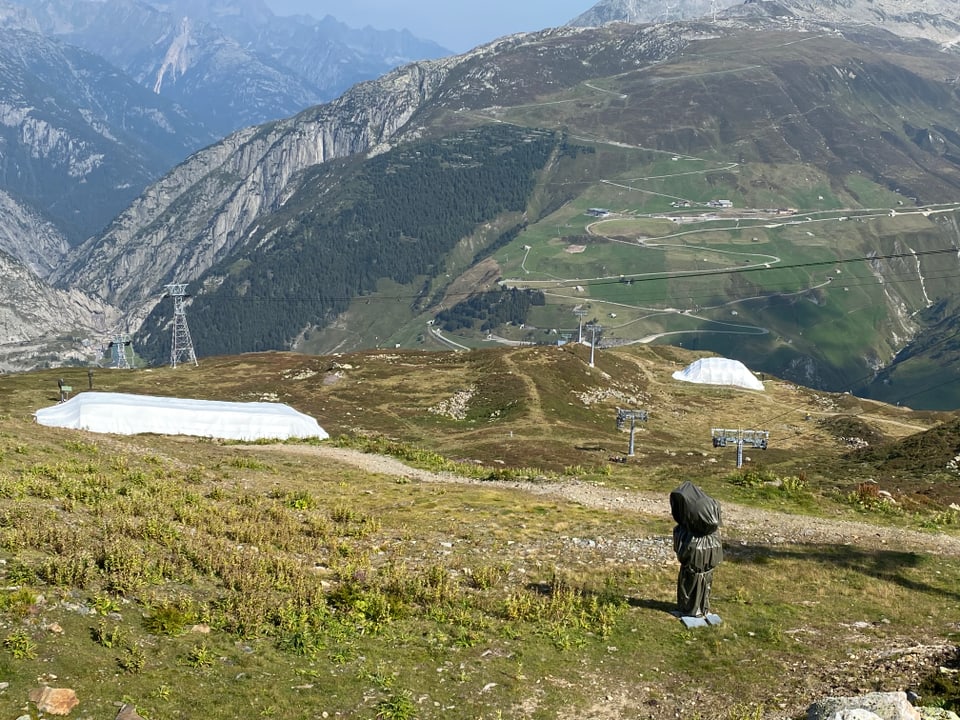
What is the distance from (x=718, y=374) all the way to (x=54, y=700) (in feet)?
491

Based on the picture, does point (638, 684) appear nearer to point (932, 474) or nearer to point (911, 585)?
point (911, 585)

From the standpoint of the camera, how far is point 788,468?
62.7 meters

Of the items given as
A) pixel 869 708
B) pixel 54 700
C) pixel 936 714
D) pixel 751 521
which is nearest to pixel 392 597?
pixel 54 700

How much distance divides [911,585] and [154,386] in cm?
11320

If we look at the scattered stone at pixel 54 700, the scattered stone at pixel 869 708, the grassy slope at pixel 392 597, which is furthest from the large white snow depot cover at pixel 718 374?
the scattered stone at pixel 54 700

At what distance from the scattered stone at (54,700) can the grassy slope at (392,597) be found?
0.26m

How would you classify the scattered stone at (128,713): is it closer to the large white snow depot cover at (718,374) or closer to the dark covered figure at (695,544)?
the dark covered figure at (695,544)

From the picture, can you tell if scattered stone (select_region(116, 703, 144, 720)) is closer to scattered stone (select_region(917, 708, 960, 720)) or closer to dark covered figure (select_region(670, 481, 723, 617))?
dark covered figure (select_region(670, 481, 723, 617))

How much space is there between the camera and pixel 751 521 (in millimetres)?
37812

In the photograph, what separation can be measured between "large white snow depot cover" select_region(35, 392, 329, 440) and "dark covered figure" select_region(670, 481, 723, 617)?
55185mm

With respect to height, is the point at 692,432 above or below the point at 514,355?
below

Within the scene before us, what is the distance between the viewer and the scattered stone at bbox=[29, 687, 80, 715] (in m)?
15.7

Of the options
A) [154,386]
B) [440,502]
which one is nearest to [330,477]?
[440,502]

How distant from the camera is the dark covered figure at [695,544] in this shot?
22.1 m
